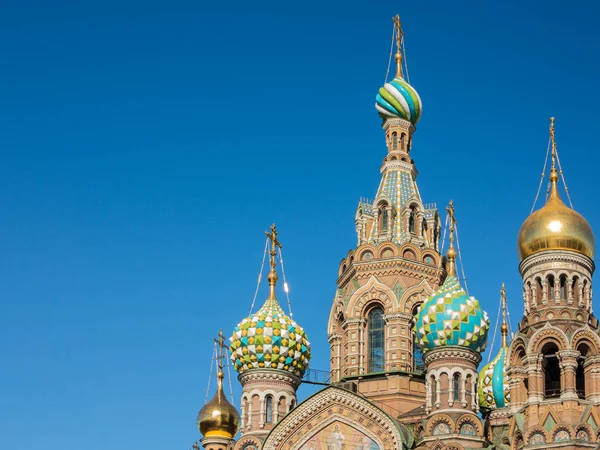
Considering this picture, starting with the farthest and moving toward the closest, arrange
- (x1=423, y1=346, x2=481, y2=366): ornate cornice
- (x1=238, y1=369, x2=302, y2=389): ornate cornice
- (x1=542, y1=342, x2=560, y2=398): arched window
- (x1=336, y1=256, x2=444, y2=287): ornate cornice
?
1. (x1=336, y1=256, x2=444, y2=287): ornate cornice
2. (x1=238, y1=369, x2=302, y2=389): ornate cornice
3. (x1=423, y1=346, x2=481, y2=366): ornate cornice
4. (x1=542, y1=342, x2=560, y2=398): arched window

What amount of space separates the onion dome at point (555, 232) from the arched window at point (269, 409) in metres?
6.69

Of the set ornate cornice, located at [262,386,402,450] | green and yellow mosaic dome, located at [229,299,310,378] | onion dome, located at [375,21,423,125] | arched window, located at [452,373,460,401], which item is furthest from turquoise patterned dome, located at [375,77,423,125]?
ornate cornice, located at [262,386,402,450]

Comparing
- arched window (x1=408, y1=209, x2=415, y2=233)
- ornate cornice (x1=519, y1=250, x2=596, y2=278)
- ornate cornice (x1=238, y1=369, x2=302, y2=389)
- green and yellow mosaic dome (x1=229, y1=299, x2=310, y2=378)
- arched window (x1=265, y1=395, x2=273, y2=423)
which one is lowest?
arched window (x1=265, y1=395, x2=273, y2=423)

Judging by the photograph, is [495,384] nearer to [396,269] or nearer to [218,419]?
[396,269]

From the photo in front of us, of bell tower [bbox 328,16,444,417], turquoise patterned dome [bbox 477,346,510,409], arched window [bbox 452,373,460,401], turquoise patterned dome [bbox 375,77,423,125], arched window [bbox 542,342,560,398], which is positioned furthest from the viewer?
turquoise patterned dome [bbox 375,77,423,125]

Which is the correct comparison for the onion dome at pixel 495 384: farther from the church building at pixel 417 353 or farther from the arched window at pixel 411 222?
the arched window at pixel 411 222

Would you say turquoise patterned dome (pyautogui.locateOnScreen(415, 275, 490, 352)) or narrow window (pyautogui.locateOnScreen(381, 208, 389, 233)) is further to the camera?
narrow window (pyautogui.locateOnScreen(381, 208, 389, 233))

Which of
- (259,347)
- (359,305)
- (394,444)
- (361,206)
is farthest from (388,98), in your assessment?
(394,444)

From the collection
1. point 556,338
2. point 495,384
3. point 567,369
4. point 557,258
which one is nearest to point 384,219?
point 495,384

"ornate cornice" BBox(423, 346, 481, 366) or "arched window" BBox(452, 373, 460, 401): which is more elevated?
"ornate cornice" BBox(423, 346, 481, 366)

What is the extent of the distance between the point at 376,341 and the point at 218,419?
4.39 meters

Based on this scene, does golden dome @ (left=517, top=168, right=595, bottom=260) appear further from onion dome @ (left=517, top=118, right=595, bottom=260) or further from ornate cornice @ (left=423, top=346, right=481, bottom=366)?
ornate cornice @ (left=423, top=346, right=481, bottom=366)

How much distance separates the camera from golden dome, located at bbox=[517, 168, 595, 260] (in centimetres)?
2998

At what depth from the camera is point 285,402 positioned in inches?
1271
